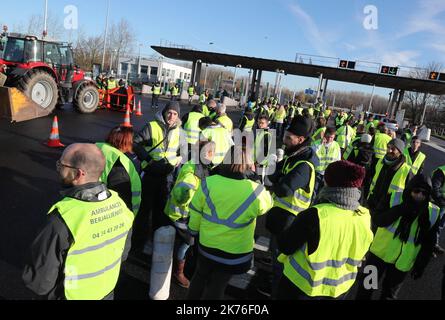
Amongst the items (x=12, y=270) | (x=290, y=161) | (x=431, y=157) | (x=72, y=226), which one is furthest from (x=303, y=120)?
(x=431, y=157)

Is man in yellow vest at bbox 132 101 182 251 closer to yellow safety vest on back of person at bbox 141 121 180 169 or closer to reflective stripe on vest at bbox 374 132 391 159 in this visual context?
yellow safety vest on back of person at bbox 141 121 180 169

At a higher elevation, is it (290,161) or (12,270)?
(290,161)

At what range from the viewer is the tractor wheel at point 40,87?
10986 millimetres

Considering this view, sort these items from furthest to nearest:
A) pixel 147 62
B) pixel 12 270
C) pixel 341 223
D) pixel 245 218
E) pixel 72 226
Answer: pixel 147 62, pixel 12 270, pixel 245 218, pixel 341 223, pixel 72 226

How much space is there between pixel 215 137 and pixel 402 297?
3352 mm

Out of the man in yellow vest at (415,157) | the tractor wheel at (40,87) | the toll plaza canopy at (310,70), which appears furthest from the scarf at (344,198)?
the toll plaza canopy at (310,70)

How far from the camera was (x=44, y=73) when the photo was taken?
11.8 meters

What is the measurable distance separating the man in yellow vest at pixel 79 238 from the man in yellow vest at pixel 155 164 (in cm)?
192

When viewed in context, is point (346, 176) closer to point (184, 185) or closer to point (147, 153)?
point (184, 185)

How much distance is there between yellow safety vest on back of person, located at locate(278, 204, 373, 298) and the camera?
7.21 ft

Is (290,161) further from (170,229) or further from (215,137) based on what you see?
(215,137)

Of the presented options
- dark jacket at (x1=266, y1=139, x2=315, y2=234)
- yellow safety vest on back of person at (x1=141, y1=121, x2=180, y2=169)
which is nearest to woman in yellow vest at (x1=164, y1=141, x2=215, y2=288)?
yellow safety vest on back of person at (x1=141, y1=121, x2=180, y2=169)

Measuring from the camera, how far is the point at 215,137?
5.24 m

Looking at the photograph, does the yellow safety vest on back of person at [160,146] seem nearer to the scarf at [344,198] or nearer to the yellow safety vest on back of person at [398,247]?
the scarf at [344,198]
